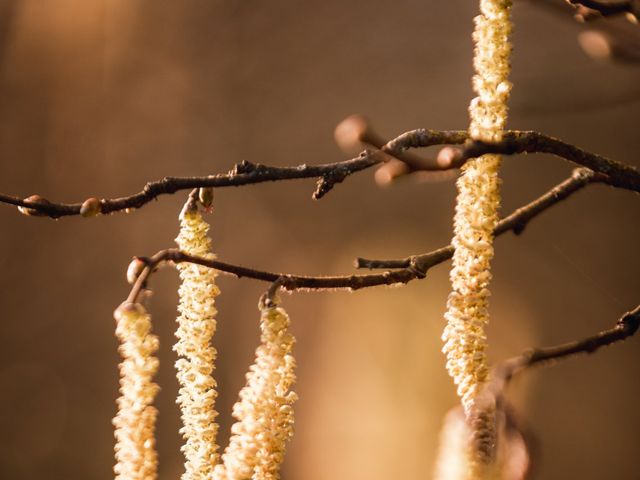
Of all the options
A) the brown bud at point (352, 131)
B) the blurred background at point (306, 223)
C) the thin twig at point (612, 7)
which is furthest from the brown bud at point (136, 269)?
the blurred background at point (306, 223)

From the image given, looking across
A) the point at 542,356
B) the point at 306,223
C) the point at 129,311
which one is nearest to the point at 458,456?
the point at 542,356

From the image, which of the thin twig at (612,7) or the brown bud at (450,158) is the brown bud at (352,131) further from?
the thin twig at (612,7)

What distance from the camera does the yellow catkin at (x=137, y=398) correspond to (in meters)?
0.29

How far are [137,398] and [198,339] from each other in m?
0.07

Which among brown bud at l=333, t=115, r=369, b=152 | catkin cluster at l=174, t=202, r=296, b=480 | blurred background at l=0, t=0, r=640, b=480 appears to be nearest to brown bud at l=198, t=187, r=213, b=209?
catkin cluster at l=174, t=202, r=296, b=480

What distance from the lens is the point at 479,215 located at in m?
0.31

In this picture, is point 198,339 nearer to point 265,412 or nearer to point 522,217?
point 265,412

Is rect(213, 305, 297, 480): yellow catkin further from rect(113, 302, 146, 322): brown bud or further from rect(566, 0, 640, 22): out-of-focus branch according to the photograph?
rect(566, 0, 640, 22): out-of-focus branch

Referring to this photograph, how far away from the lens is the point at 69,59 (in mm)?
1726

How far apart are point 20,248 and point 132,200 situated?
4.96 ft

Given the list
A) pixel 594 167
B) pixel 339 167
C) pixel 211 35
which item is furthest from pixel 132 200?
pixel 211 35

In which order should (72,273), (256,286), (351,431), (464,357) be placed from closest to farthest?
(464,357) → (351,431) → (256,286) → (72,273)

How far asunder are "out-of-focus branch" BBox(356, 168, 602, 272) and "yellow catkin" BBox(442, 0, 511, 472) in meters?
0.07

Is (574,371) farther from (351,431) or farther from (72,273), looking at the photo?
(72,273)
